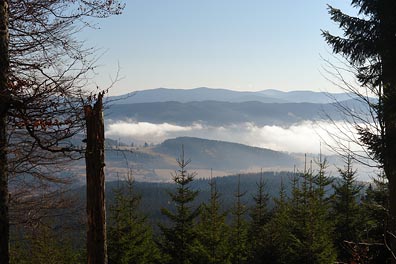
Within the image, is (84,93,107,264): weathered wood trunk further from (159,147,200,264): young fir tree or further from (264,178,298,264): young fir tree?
(159,147,200,264): young fir tree

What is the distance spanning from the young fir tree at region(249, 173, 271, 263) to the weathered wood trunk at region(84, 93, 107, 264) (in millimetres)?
13247

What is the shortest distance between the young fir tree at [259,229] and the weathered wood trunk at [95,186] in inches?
522

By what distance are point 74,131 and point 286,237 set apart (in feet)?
49.0

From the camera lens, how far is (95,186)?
5781 mm

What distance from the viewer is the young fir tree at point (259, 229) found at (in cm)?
1783

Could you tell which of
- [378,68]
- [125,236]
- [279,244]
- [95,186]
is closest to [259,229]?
[279,244]

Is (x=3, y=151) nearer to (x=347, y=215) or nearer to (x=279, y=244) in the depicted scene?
(x=279, y=244)

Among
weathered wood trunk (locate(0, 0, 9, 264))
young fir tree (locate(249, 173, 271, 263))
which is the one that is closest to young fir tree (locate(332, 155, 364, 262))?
young fir tree (locate(249, 173, 271, 263))

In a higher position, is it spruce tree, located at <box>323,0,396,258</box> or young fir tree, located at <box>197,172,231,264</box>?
spruce tree, located at <box>323,0,396,258</box>

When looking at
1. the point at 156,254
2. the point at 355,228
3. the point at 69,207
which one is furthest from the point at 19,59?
the point at 355,228

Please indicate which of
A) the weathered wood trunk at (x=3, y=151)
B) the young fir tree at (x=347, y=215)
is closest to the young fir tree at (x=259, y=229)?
the young fir tree at (x=347, y=215)

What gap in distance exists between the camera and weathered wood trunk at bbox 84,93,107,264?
5.77 metres

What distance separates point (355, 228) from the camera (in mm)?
20984

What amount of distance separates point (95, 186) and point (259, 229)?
18016mm
